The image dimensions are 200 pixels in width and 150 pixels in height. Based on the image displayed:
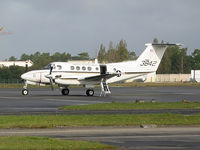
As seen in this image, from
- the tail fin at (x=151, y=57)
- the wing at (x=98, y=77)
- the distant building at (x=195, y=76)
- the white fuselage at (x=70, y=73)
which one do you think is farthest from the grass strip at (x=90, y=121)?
the distant building at (x=195, y=76)

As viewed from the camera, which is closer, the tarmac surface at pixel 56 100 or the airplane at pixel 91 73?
the tarmac surface at pixel 56 100

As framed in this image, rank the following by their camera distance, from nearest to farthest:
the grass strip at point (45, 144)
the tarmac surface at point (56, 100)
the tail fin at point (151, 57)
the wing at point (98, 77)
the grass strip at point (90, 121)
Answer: the grass strip at point (45, 144)
the grass strip at point (90, 121)
the tarmac surface at point (56, 100)
the wing at point (98, 77)
the tail fin at point (151, 57)

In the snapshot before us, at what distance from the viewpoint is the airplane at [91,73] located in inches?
1886

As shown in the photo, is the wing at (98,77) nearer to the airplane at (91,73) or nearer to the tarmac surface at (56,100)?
the airplane at (91,73)

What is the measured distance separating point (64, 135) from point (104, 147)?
3.81 m

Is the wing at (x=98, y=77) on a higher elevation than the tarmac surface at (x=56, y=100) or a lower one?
higher

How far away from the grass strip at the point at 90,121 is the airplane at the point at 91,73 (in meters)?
23.3

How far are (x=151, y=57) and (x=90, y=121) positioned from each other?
31.7 metres

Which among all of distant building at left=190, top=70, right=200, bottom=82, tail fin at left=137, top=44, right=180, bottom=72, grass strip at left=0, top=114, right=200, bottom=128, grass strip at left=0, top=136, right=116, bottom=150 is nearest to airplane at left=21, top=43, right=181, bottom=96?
tail fin at left=137, top=44, right=180, bottom=72

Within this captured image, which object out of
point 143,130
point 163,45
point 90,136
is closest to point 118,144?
point 90,136

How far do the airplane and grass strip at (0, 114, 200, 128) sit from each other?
76.5 ft

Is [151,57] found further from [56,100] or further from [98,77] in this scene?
[56,100]

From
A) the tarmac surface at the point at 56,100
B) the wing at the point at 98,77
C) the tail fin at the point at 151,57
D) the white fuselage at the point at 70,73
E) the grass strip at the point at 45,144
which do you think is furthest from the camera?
the tail fin at the point at 151,57

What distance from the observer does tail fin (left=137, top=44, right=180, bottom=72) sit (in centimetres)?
5334
